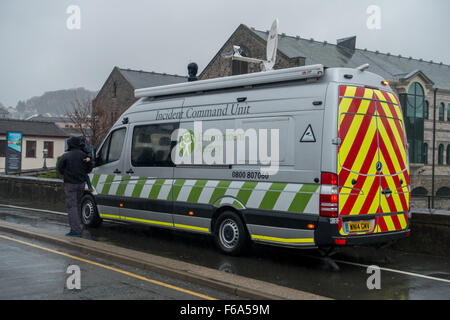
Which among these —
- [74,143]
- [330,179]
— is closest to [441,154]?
[74,143]

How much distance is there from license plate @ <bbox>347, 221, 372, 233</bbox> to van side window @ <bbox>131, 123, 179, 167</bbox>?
12.2ft

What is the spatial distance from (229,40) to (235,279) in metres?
41.8

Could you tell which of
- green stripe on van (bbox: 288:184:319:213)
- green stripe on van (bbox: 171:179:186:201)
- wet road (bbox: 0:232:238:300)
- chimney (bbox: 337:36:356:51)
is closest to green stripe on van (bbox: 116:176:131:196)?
green stripe on van (bbox: 171:179:186:201)

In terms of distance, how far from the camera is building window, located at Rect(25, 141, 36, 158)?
52094 mm

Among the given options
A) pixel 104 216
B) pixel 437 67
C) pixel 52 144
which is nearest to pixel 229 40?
pixel 52 144

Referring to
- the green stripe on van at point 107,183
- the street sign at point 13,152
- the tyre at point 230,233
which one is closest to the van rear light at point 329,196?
the tyre at point 230,233

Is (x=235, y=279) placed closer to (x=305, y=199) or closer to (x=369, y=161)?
(x=305, y=199)

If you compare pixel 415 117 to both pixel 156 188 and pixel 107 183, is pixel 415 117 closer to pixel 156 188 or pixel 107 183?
pixel 107 183

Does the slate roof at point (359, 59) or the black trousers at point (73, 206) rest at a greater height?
the slate roof at point (359, 59)

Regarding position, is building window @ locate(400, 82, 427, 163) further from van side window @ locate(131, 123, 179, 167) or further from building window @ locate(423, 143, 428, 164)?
van side window @ locate(131, 123, 179, 167)

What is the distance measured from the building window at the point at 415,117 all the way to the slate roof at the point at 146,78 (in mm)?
26517

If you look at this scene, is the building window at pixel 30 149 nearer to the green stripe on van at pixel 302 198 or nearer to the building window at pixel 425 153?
the building window at pixel 425 153

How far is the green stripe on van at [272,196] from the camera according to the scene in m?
8.13

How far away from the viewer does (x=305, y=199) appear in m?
7.76
